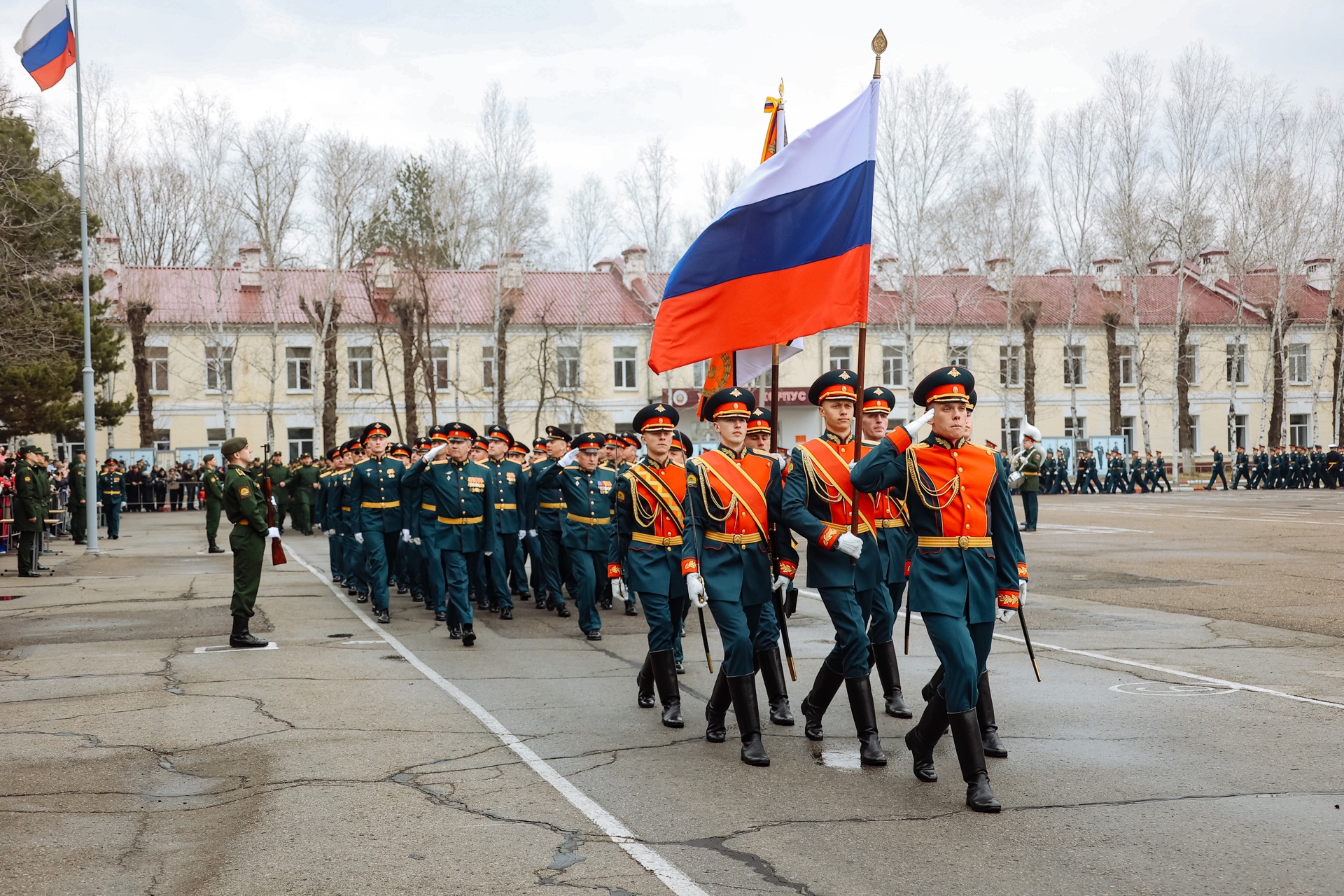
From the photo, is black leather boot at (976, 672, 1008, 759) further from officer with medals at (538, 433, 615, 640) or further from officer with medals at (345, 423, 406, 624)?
officer with medals at (345, 423, 406, 624)

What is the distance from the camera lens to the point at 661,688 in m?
7.53

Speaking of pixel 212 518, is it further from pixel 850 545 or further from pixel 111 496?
pixel 850 545

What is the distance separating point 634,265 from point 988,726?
4986cm

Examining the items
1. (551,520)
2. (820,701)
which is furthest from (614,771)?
(551,520)

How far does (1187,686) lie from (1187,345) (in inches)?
2159

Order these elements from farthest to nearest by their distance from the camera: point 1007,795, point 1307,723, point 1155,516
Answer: point 1155,516 → point 1307,723 → point 1007,795

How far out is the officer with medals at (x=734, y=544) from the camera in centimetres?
678

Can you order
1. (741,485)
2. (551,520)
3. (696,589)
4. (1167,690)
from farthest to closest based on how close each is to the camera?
(551,520), (1167,690), (741,485), (696,589)

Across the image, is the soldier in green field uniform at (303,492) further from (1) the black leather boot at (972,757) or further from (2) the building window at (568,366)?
(1) the black leather boot at (972,757)

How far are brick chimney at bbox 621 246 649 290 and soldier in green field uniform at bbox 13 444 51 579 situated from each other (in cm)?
3745

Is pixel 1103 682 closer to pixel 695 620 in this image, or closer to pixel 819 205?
pixel 819 205

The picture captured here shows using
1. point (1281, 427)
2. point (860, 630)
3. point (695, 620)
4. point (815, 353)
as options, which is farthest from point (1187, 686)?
point (1281, 427)

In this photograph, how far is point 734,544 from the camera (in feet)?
22.7

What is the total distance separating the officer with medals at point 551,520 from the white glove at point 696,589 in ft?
22.2
